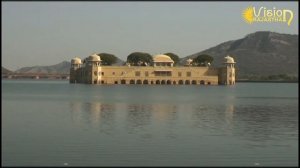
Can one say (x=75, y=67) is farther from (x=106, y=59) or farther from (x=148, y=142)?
(x=148, y=142)

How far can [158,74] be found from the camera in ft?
335

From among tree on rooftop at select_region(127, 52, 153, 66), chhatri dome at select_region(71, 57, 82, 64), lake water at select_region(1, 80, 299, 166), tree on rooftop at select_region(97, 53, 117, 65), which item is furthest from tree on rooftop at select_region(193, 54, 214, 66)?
lake water at select_region(1, 80, 299, 166)

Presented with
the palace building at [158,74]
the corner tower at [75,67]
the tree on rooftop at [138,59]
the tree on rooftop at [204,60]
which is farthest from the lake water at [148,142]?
the corner tower at [75,67]

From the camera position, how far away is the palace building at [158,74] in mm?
99688

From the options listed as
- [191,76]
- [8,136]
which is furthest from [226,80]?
[8,136]

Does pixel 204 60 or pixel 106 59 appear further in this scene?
pixel 106 59

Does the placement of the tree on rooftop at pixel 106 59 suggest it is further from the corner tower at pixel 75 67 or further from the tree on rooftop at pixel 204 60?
the tree on rooftop at pixel 204 60

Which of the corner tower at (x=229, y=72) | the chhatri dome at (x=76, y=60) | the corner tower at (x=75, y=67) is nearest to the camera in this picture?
the corner tower at (x=229, y=72)

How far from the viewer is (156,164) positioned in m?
11.7

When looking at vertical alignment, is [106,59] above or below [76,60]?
above

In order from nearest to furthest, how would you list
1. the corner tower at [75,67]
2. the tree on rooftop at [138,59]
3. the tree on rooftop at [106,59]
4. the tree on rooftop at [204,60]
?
the tree on rooftop at [138,59]
the tree on rooftop at [204,60]
the tree on rooftop at [106,59]
the corner tower at [75,67]

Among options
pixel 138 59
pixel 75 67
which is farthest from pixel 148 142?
pixel 75 67

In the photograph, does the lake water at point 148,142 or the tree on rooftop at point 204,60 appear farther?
the tree on rooftop at point 204,60

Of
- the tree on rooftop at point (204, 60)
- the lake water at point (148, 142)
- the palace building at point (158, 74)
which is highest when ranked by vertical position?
the tree on rooftop at point (204, 60)
